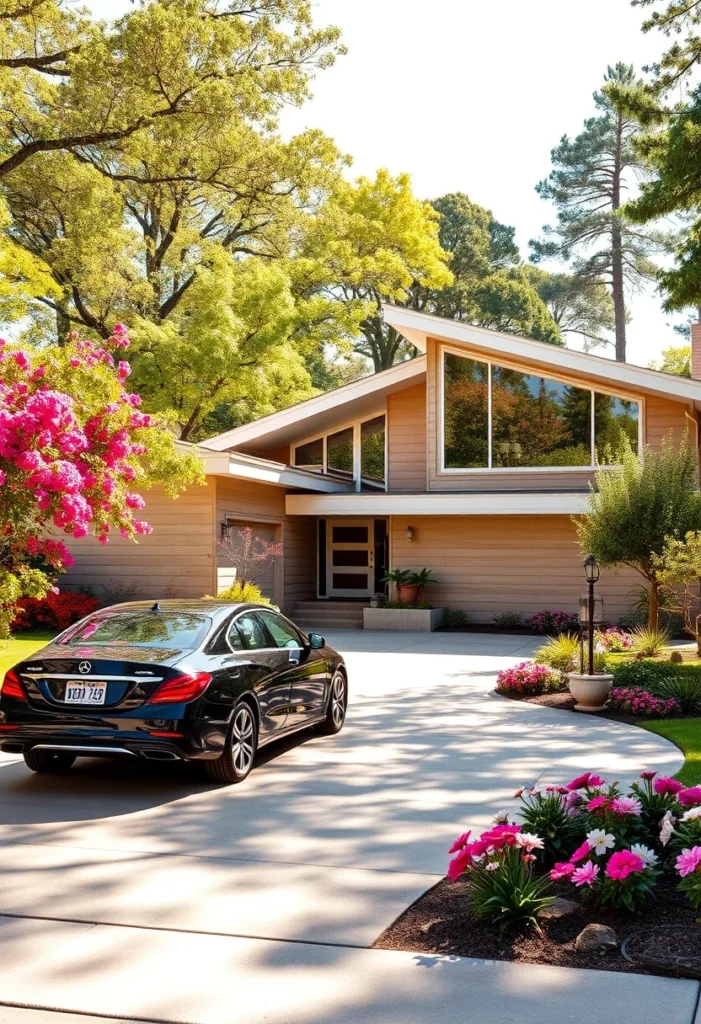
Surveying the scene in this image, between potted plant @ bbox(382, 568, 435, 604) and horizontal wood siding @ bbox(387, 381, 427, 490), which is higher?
horizontal wood siding @ bbox(387, 381, 427, 490)

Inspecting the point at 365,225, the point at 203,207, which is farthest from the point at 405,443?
the point at 203,207

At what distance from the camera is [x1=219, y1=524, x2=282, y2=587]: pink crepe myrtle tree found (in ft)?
67.6

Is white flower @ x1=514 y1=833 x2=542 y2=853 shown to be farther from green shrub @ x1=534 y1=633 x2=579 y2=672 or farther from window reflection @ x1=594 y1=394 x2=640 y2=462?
window reflection @ x1=594 y1=394 x2=640 y2=462

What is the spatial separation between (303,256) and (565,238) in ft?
62.5

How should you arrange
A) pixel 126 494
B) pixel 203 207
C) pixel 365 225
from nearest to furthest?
pixel 126 494 < pixel 365 225 < pixel 203 207

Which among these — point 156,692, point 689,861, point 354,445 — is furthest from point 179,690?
point 354,445

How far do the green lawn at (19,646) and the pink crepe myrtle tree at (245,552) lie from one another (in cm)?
376

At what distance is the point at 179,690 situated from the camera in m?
7.15

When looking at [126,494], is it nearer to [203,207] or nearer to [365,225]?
[365,225]

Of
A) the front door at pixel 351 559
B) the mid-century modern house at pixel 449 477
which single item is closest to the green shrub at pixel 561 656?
the mid-century modern house at pixel 449 477

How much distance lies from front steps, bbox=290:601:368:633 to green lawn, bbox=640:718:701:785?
1298 centimetres

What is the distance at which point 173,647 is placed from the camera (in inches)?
300

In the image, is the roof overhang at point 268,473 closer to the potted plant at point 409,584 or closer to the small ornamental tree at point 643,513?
the potted plant at point 409,584

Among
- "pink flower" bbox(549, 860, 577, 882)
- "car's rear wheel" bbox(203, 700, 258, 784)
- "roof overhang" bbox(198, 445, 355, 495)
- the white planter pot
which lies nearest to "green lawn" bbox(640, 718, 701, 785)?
the white planter pot
